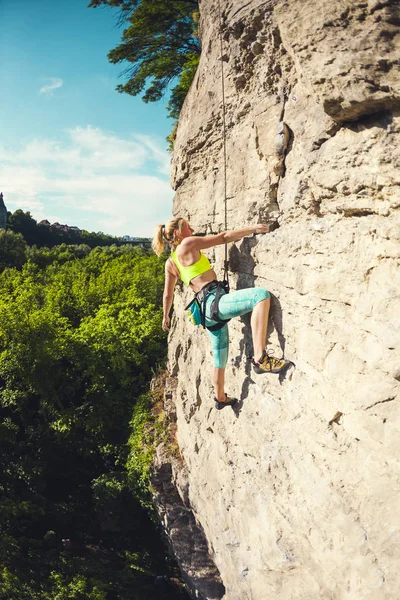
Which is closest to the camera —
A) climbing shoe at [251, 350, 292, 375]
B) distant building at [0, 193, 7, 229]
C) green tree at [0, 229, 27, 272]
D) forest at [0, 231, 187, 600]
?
climbing shoe at [251, 350, 292, 375]

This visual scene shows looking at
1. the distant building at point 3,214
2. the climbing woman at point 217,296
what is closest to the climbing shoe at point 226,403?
the climbing woman at point 217,296

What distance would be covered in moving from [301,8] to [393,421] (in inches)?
138

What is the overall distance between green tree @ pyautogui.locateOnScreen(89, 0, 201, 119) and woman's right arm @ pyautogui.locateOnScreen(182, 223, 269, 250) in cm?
822

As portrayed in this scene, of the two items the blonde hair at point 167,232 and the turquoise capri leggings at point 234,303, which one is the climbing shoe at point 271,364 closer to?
the turquoise capri leggings at point 234,303

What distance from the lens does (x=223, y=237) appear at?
4039 mm

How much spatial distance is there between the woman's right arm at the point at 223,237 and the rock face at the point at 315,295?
0.66 ft

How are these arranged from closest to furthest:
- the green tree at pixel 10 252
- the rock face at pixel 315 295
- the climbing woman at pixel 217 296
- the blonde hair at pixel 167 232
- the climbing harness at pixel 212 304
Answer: the rock face at pixel 315 295 < the climbing woman at pixel 217 296 < the climbing harness at pixel 212 304 < the blonde hair at pixel 167 232 < the green tree at pixel 10 252

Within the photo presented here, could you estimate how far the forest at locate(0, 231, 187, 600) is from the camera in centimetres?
896

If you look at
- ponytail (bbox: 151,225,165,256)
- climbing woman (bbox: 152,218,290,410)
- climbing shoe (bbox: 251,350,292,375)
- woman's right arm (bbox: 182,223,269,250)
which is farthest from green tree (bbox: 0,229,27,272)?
climbing shoe (bbox: 251,350,292,375)

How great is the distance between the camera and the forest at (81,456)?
353 inches

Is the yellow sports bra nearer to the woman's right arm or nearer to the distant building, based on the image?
the woman's right arm

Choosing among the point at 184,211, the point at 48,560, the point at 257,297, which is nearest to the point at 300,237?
the point at 257,297

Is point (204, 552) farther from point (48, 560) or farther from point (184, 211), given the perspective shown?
point (184, 211)

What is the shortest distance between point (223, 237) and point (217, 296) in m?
0.67
